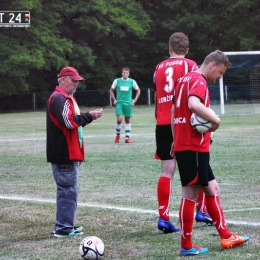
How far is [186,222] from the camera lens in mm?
6379

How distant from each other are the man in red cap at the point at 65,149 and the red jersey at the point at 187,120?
4.35 feet

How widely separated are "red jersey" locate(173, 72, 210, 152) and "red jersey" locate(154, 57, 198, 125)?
49.4 inches

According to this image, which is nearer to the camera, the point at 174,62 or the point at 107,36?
the point at 174,62

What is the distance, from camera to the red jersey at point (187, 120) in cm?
632

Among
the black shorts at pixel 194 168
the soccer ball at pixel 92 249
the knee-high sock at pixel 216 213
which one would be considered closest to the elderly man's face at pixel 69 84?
the black shorts at pixel 194 168

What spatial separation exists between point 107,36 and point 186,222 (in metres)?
47.8

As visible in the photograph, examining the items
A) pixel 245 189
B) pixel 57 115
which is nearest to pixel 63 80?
pixel 57 115

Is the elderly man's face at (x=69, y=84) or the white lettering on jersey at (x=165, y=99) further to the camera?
the white lettering on jersey at (x=165, y=99)

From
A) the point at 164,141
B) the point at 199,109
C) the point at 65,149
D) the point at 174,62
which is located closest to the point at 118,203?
the point at 164,141

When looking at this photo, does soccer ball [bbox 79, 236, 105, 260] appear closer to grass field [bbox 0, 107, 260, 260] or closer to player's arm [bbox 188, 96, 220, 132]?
grass field [bbox 0, 107, 260, 260]

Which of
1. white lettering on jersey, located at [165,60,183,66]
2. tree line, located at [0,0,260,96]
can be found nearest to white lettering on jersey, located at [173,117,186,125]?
white lettering on jersey, located at [165,60,183,66]

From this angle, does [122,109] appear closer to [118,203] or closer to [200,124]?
[118,203]

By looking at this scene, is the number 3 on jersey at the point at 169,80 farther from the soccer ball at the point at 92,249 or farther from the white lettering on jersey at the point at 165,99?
the soccer ball at the point at 92,249

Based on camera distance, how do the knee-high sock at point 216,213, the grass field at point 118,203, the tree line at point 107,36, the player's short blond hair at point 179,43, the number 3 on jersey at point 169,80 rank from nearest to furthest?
1. the knee-high sock at point 216,213
2. the grass field at point 118,203
3. the player's short blond hair at point 179,43
4. the number 3 on jersey at point 169,80
5. the tree line at point 107,36
